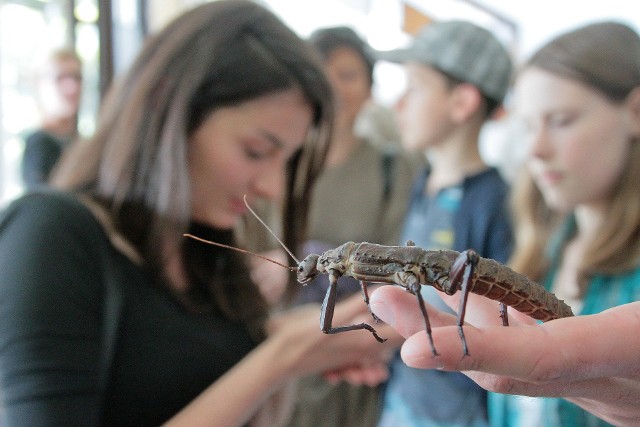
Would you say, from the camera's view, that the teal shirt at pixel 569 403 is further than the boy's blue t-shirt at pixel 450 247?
No

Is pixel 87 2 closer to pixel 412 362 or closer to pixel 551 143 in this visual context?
pixel 551 143

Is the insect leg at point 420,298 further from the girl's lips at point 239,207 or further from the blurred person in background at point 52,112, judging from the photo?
the blurred person in background at point 52,112

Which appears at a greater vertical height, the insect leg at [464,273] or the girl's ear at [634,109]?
the girl's ear at [634,109]

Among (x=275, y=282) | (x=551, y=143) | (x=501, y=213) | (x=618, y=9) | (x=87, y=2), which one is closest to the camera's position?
(x=551, y=143)

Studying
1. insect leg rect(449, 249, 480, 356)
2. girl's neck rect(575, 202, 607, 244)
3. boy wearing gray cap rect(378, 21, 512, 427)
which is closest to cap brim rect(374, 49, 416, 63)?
boy wearing gray cap rect(378, 21, 512, 427)

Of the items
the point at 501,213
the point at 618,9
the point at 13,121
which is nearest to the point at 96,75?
the point at 13,121

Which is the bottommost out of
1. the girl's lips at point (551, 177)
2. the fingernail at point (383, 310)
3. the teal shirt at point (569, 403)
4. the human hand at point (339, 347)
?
the human hand at point (339, 347)

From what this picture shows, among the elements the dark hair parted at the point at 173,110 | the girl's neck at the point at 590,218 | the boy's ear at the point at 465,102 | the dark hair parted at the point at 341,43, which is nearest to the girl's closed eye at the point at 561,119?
the girl's neck at the point at 590,218
